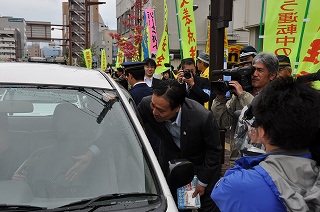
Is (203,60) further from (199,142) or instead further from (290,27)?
(199,142)

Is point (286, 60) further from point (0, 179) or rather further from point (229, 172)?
point (0, 179)

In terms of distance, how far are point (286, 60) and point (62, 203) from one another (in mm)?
3171

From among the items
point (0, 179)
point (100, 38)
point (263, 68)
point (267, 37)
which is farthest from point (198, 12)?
point (100, 38)

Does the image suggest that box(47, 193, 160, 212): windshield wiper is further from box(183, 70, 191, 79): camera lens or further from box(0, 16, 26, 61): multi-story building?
box(0, 16, 26, 61): multi-story building

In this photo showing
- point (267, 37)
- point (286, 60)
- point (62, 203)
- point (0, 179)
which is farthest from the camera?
point (267, 37)

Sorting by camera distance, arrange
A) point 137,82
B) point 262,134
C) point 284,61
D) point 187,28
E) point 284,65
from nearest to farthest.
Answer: point 262,134
point 284,65
point 284,61
point 137,82
point 187,28

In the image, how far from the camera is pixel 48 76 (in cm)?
239

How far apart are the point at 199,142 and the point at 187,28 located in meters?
4.09

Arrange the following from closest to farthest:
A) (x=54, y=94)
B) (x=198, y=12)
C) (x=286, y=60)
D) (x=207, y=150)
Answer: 1. (x=54, y=94)
2. (x=207, y=150)
3. (x=286, y=60)
4. (x=198, y=12)

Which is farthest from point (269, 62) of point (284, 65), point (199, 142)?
point (284, 65)

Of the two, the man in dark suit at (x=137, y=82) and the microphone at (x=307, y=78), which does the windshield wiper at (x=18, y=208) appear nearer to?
the microphone at (x=307, y=78)

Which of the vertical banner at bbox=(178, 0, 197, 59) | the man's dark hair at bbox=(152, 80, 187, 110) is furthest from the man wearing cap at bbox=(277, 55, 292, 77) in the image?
the vertical banner at bbox=(178, 0, 197, 59)

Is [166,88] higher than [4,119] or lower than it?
higher

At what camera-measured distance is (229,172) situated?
1.49 metres
